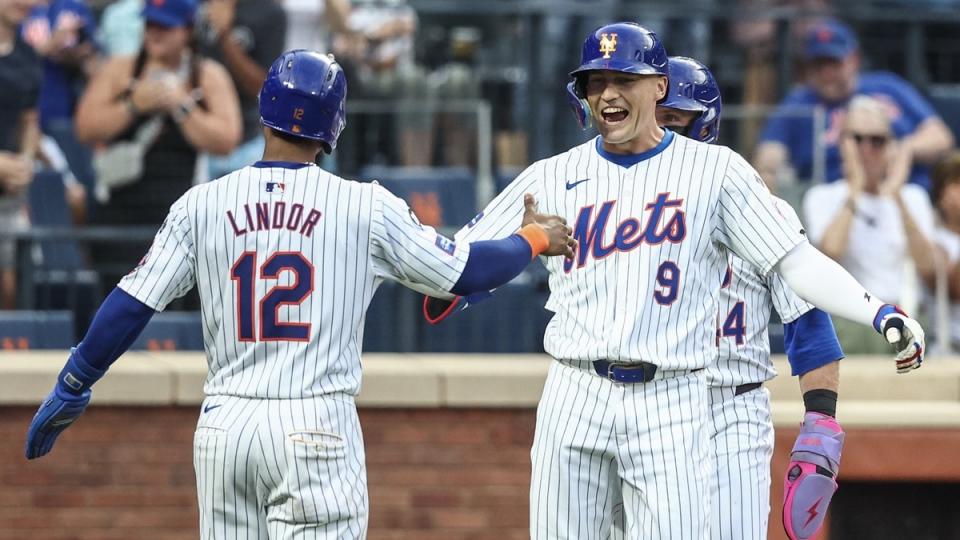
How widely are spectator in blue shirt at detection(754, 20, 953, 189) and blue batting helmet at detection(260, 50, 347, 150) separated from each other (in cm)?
446

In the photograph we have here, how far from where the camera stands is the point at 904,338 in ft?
14.4

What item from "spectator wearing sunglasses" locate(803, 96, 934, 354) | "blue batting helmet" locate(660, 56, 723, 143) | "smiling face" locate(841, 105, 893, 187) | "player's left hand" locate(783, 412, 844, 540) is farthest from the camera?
"smiling face" locate(841, 105, 893, 187)

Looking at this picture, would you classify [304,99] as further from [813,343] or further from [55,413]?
[813,343]

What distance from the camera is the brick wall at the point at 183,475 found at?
6.60 m

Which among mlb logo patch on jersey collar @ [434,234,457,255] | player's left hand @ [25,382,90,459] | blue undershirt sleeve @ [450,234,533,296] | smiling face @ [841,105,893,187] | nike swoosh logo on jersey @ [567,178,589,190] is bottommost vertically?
player's left hand @ [25,382,90,459]

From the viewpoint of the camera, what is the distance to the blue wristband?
4.68 metres

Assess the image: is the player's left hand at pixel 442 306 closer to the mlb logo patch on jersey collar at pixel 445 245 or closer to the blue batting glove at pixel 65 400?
the mlb logo patch on jersey collar at pixel 445 245

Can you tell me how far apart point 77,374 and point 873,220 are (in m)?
4.68

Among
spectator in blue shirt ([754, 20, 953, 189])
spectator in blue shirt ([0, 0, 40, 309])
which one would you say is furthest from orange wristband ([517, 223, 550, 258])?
spectator in blue shirt ([0, 0, 40, 309])

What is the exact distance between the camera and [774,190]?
831 centimetres

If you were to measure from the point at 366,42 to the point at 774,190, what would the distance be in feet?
Answer: 7.93

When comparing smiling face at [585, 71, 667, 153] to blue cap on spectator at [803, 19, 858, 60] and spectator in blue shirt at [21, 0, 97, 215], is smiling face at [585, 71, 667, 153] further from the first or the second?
spectator in blue shirt at [21, 0, 97, 215]

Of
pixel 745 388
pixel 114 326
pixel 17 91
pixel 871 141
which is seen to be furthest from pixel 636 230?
pixel 17 91

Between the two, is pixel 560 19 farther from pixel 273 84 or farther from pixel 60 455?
pixel 273 84
